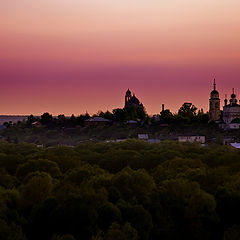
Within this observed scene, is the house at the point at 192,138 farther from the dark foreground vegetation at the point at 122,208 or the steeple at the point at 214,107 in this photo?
the dark foreground vegetation at the point at 122,208

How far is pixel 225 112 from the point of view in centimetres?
16850

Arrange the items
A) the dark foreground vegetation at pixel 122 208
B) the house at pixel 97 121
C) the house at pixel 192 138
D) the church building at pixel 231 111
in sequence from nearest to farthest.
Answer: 1. the dark foreground vegetation at pixel 122 208
2. the house at pixel 192 138
3. the church building at pixel 231 111
4. the house at pixel 97 121

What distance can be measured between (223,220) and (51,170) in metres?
21.3

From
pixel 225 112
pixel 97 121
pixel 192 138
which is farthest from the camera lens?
pixel 97 121

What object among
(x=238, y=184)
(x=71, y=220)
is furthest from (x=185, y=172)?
(x=71, y=220)

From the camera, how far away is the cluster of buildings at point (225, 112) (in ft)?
530

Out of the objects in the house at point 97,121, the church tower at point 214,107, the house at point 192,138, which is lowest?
the house at point 192,138

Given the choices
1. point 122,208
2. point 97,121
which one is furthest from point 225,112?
point 122,208

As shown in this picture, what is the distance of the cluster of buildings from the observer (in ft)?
530

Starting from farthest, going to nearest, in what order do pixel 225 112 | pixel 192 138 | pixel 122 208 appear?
pixel 225 112 < pixel 192 138 < pixel 122 208

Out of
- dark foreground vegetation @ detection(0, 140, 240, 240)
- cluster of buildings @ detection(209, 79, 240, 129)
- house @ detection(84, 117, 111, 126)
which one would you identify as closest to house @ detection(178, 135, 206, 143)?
cluster of buildings @ detection(209, 79, 240, 129)

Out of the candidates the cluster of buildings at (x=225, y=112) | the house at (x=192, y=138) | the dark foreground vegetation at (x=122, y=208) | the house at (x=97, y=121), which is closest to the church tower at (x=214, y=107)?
the cluster of buildings at (x=225, y=112)

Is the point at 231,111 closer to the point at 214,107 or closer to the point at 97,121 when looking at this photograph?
the point at 214,107

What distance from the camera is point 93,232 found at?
38281 millimetres
